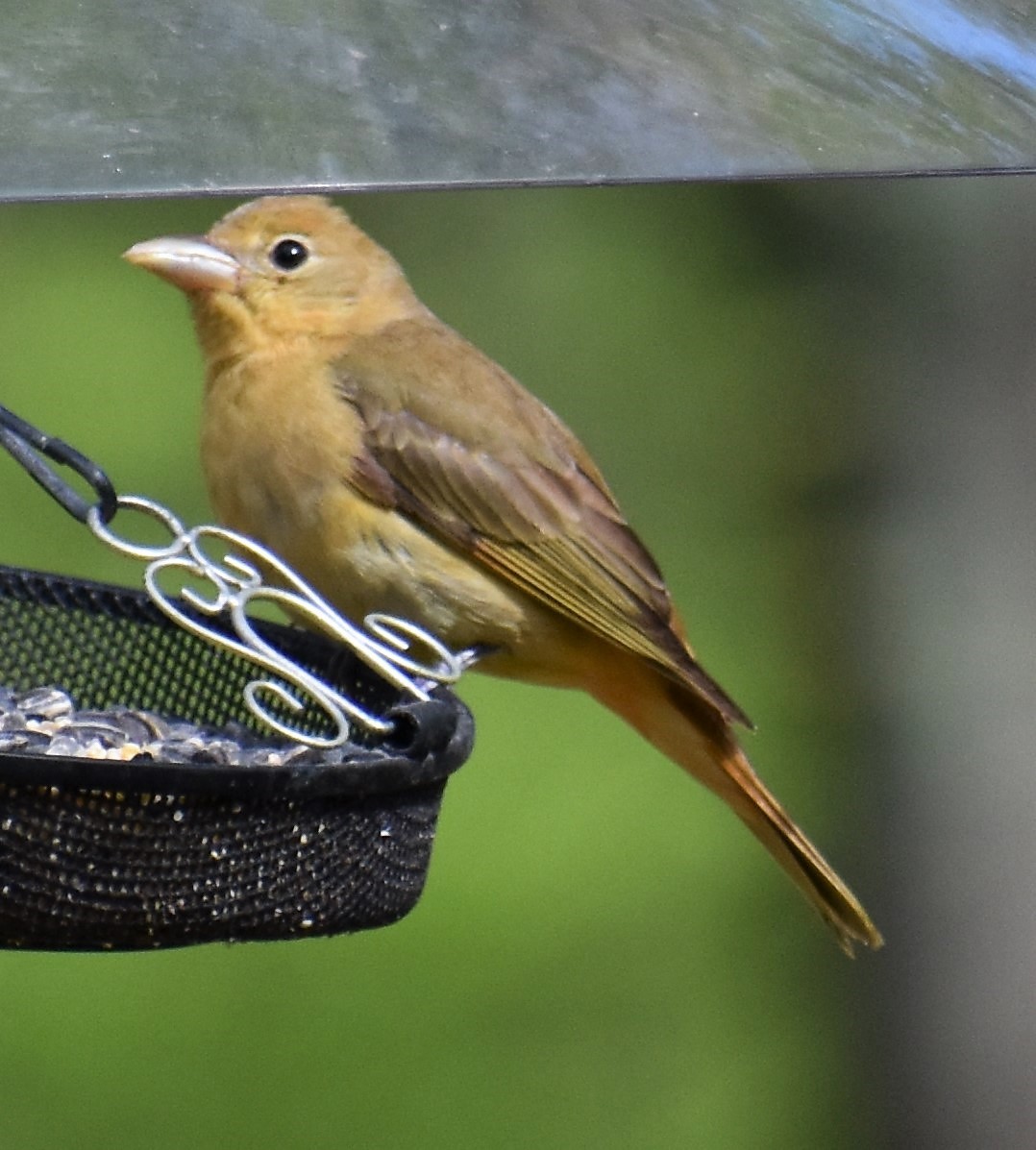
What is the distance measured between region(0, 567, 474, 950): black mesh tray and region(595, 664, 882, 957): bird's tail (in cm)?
120

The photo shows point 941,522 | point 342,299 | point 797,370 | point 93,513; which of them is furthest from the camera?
point 797,370

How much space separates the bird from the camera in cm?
413

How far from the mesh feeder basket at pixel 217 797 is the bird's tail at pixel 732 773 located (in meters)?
0.99

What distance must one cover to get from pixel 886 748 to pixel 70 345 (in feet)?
13.1

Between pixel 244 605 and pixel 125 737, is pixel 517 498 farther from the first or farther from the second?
pixel 244 605

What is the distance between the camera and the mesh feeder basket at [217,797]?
2.87 meters

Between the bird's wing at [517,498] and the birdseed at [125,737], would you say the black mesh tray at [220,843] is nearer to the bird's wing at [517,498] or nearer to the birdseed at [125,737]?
the birdseed at [125,737]

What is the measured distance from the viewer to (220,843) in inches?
117

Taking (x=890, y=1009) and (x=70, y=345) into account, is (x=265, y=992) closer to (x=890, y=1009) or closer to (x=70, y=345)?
(x=890, y=1009)

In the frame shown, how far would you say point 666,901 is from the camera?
8.05 meters

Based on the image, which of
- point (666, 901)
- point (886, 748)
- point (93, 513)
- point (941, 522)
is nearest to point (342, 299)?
point (93, 513)

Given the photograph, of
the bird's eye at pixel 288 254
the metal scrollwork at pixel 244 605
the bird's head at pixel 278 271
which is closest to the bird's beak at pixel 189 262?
the bird's head at pixel 278 271

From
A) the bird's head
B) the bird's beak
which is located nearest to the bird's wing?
the bird's head

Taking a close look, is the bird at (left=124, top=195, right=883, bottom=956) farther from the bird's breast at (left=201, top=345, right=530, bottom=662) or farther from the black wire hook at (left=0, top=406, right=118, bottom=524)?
the black wire hook at (left=0, top=406, right=118, bottom=524)
